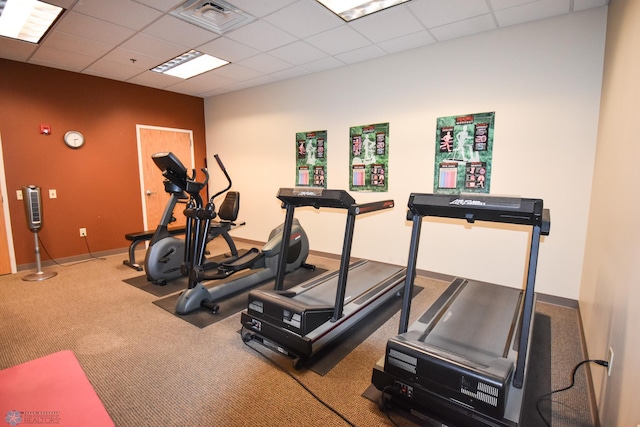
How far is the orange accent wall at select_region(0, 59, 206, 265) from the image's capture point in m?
4.30

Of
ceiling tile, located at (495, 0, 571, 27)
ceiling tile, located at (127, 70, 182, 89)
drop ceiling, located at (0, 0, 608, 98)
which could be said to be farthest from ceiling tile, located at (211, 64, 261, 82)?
ceiling tile, located at (495, 0, 571, 27)

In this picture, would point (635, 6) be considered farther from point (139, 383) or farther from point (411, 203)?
point (139, 383)

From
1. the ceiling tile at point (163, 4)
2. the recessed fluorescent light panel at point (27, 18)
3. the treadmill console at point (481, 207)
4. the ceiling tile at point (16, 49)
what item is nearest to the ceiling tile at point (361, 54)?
the ceiling tile at point (163, 4)

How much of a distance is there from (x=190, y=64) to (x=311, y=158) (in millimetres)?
2251

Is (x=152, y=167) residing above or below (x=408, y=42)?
below

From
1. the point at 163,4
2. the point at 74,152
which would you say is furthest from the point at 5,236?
the point at 163,4

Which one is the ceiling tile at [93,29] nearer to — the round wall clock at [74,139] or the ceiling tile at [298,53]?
the ceiling tile at [298,53]

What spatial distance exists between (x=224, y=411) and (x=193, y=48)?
3.97 metres

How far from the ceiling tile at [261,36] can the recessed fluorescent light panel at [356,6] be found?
72 centimetres

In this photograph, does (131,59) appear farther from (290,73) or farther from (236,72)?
(290,73)

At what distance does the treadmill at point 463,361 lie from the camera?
154 centimetres

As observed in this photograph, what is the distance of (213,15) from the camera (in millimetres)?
3088

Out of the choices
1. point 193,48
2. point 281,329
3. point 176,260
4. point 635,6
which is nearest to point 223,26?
point 193,48

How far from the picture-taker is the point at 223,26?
331cm
